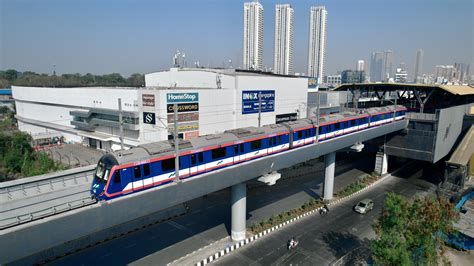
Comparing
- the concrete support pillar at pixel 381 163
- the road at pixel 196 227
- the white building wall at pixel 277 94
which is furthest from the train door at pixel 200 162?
the white building wall at pixel 277 94

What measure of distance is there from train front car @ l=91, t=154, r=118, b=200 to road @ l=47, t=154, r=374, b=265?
339 inches

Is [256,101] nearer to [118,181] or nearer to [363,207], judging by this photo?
[363,207]

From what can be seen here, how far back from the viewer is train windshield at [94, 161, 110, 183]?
52.7ft

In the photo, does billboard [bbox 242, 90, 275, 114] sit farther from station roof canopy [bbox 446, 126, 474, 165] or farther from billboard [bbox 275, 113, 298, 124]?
station roof canopy [bbox 446, 126, 474, 165]

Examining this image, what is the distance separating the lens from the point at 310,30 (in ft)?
600

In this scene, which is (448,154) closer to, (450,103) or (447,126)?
(447,126)

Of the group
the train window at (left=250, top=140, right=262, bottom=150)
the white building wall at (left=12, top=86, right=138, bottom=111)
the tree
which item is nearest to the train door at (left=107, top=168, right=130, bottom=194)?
the train window at (left=250, top=140, right=262, bottom=150)

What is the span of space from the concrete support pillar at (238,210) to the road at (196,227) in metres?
1.74

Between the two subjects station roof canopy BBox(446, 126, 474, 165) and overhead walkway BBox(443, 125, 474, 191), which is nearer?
overhead walkway BBox(443, 125, 474, 191)

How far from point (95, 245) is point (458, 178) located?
4296cm

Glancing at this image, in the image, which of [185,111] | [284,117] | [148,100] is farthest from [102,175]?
[284,117]

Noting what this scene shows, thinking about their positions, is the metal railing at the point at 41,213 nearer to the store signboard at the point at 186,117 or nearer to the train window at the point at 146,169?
the train window at the point at 146,169

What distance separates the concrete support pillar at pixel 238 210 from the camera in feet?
79.6

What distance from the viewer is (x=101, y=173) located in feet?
53.8
